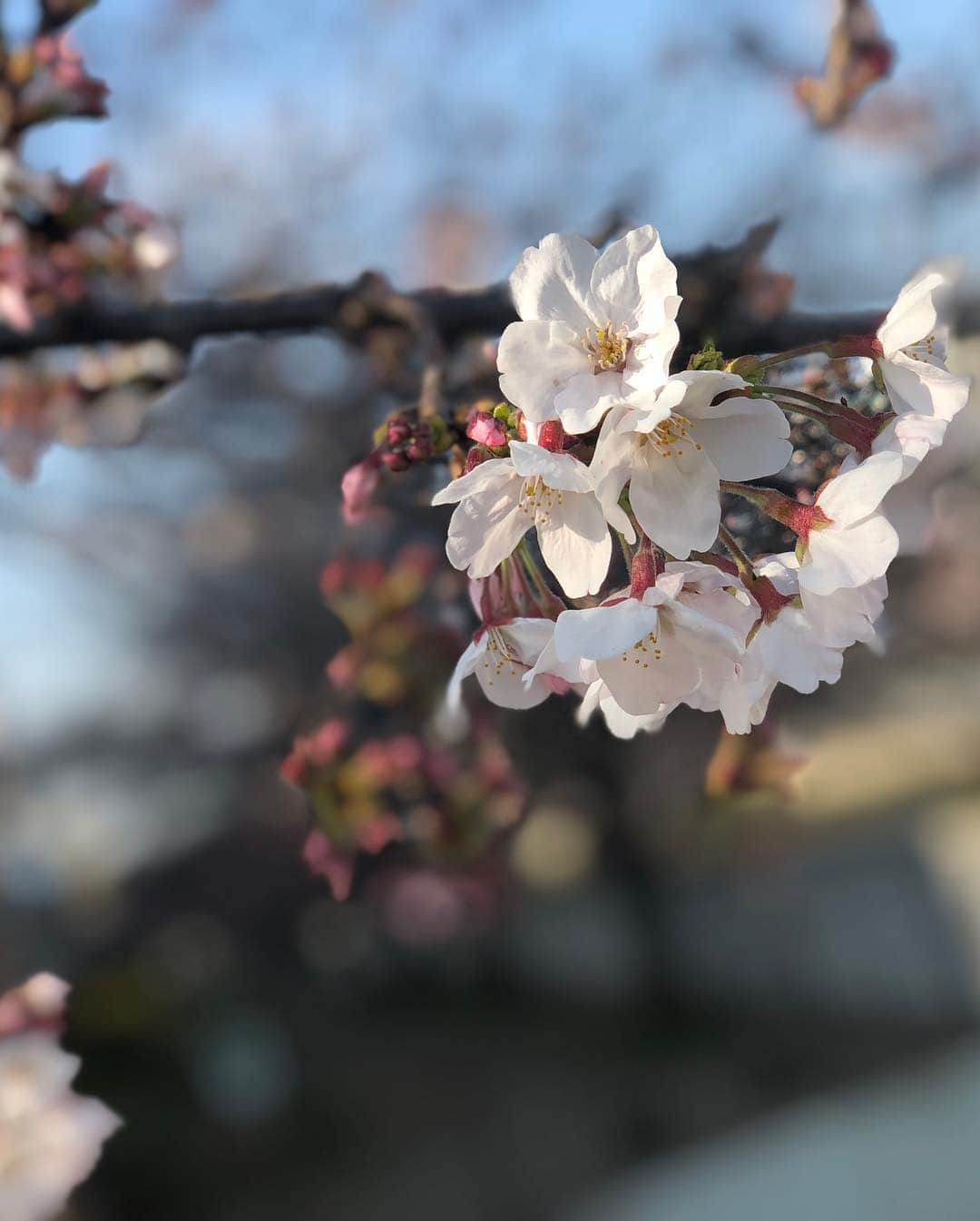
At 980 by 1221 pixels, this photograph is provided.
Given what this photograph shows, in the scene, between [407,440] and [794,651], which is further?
[407,440]

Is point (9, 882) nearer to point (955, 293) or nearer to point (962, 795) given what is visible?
point (955, 293)

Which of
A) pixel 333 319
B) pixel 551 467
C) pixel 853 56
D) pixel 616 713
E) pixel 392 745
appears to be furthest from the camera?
pixel 392 745

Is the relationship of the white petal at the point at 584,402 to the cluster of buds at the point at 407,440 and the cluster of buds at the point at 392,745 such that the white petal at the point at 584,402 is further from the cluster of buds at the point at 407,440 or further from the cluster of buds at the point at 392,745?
the cluster of buds at the point at 392,745

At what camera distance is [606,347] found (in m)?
0.37

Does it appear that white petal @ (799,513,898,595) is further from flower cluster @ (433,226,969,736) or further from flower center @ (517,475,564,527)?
flower center @ (517,475,564,527)

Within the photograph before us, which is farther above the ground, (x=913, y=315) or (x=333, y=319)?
(x=333, y=319)

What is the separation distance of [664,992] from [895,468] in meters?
5.75

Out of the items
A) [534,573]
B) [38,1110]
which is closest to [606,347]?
[534,573]

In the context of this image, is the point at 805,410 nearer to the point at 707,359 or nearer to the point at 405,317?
the point at 707,359

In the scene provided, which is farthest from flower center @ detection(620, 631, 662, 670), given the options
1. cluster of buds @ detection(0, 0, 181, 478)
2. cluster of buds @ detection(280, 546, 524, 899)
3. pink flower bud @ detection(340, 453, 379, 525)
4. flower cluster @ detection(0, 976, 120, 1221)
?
flower cluster @ detection(0, 976, 120, 1221)

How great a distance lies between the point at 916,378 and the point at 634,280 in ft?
0.42

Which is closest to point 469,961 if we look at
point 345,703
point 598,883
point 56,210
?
point 598,883

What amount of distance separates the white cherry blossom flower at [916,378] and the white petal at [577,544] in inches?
4.7

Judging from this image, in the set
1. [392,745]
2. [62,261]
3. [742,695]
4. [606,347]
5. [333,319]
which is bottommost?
[742,695]
